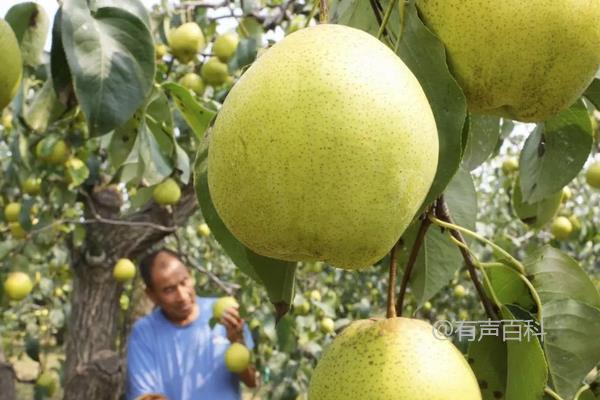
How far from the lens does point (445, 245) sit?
107 centimetres

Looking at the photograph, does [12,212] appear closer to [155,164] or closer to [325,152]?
[155,164]

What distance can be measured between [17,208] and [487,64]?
351cm

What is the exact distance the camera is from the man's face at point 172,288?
3.74 metres

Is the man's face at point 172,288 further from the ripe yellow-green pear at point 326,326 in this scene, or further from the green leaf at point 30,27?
the green leaf at point 30,27

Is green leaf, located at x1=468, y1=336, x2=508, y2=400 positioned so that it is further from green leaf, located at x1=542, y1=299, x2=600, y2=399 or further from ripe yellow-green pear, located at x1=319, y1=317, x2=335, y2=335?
ripe yellow-green pear, located at x1=319, y1=317, x2=335, y2=335

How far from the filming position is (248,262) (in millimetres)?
905

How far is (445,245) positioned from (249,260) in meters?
0.33

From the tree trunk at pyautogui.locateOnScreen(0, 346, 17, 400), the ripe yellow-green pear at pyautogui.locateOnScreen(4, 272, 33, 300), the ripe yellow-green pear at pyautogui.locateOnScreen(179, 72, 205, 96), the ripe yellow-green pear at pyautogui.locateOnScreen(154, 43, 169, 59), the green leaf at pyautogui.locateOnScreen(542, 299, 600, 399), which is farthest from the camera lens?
the ripe yellow-green pear at pyautogui.locateOnScreen(4, 272, 33, 300)

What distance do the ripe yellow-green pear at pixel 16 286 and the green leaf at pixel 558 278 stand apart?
2.91 meters

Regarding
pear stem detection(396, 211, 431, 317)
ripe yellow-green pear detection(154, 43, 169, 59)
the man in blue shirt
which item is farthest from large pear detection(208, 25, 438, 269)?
the man in blue shirt

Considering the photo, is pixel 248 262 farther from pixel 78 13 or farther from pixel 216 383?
pixel 216 383

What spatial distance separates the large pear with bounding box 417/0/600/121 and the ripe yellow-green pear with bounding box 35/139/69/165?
8.51 ft

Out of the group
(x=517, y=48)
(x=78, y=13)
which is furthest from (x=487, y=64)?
(x=78, y=13)

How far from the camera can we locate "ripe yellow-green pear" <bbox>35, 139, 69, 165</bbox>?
307cm
